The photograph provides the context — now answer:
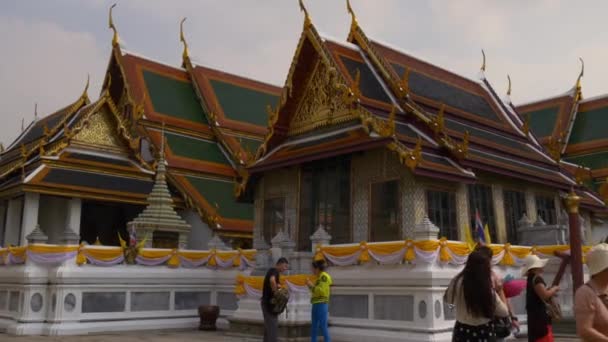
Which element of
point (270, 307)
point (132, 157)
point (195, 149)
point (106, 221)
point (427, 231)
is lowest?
point (270, 307)

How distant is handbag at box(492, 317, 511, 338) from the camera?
455 centimetres

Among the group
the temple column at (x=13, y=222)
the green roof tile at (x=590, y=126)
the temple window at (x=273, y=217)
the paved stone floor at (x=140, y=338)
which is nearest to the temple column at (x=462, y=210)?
the paved stone floor at (x=140, y=338)

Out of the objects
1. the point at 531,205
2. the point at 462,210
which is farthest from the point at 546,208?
the point at 462,210

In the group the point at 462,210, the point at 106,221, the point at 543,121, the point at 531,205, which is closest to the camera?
the point at 462,210

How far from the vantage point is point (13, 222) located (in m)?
19.4

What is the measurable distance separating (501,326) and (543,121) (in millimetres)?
21820

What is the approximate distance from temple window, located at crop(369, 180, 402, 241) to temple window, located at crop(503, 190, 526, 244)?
319cm

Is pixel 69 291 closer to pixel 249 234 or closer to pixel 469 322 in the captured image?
pixel 249 234

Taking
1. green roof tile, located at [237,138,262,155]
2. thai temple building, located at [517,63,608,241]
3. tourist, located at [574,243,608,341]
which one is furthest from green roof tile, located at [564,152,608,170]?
tourist, located at [574,243,608,341]

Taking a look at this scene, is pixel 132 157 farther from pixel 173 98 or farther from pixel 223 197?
pixel 173 98

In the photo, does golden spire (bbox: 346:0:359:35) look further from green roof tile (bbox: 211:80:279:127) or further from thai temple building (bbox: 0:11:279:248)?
green roof tile (bbox: 211:80:279:127)

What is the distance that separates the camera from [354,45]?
15.7 m

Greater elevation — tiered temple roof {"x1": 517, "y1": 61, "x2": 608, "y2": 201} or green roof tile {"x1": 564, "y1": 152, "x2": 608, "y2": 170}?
tiered temple roof {"x1": 517, "y1": 61, "x2": 608, "y2": 201}

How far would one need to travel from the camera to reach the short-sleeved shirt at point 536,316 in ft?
18.5
